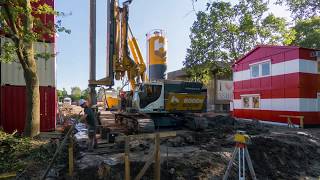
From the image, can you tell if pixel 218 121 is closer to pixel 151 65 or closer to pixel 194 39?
pixel 151 65

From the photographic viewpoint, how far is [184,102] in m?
16.3

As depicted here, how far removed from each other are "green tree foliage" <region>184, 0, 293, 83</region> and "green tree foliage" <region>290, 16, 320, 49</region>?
3961 millimetres

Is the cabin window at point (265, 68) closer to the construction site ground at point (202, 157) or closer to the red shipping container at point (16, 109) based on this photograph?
the construction site ground at point (202, 157)

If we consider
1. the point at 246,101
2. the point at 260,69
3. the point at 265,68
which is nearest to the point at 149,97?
the point at 265,68

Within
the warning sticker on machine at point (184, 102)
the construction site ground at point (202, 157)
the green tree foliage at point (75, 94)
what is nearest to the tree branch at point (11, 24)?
the construction site ground at point (202, 157)

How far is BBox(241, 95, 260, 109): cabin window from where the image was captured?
23.3 m

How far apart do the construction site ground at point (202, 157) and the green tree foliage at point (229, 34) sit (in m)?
19.4

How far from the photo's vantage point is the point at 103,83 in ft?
51.8

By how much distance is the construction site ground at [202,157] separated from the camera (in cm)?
890

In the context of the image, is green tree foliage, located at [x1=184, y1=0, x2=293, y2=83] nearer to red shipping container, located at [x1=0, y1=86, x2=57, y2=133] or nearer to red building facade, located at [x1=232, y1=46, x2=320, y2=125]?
red building facade, located at [x1=232, y1=46, x2=320, y2=125]

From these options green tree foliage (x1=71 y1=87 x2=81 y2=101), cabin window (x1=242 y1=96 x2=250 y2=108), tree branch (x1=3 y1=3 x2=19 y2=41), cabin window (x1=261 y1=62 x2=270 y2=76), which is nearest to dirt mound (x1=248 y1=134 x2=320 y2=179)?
tree branch (x1=3 y1=3 x2=19 y2=41)

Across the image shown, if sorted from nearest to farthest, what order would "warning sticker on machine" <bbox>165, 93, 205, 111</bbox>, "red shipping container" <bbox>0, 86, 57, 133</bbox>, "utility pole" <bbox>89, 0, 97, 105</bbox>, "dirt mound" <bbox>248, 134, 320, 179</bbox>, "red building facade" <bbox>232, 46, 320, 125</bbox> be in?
1. "dirt mound" <bbox>248, 134, 320, 179</bbox>
2. "red shipping container" <bbox>0, 86, 57, 133</bbox>
3. "utility pole" <bbox>89, 0, 97, 105</bbox>
4. "warning sticker on machine" <bbox>165, 93, 205, 111</bbox>
5. "red building facade" <bbox>232, 46, 320, 125</bbox>

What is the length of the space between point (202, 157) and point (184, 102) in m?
6.27

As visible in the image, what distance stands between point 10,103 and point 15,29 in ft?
13.5
